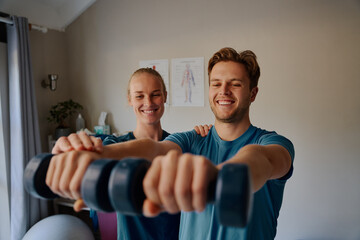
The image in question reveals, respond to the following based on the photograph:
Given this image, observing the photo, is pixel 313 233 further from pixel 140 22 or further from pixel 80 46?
pixel 80 46

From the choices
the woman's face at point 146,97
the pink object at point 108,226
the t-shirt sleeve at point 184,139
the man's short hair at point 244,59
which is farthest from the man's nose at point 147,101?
the pink object at point 108,226

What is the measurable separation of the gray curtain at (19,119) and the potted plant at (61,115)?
1.27 feet

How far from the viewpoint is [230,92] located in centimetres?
114

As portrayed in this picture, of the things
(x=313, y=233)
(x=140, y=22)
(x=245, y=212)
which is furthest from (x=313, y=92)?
(x=245, y=212)

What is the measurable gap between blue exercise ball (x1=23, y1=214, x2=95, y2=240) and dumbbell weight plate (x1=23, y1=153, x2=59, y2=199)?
1.98 meters

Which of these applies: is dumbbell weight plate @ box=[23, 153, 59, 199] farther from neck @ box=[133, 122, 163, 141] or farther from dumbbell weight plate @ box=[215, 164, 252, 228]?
neck @ box=[133, 122, 163, 141]

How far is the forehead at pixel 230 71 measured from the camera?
115 centimetres

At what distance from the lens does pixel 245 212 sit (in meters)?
0.37

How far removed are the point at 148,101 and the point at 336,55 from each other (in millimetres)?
1751

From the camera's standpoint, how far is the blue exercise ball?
220 centimetres

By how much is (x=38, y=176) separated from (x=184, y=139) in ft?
2.31

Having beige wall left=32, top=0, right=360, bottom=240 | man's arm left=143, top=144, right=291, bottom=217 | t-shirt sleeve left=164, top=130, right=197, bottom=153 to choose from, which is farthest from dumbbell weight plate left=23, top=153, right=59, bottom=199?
beige wall left=32, top=0, right=360, bottom=240

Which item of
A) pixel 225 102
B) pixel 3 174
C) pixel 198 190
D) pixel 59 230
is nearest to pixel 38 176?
pixel 198 190

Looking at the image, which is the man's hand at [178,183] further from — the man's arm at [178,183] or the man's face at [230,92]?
the man's face at [230,92]
